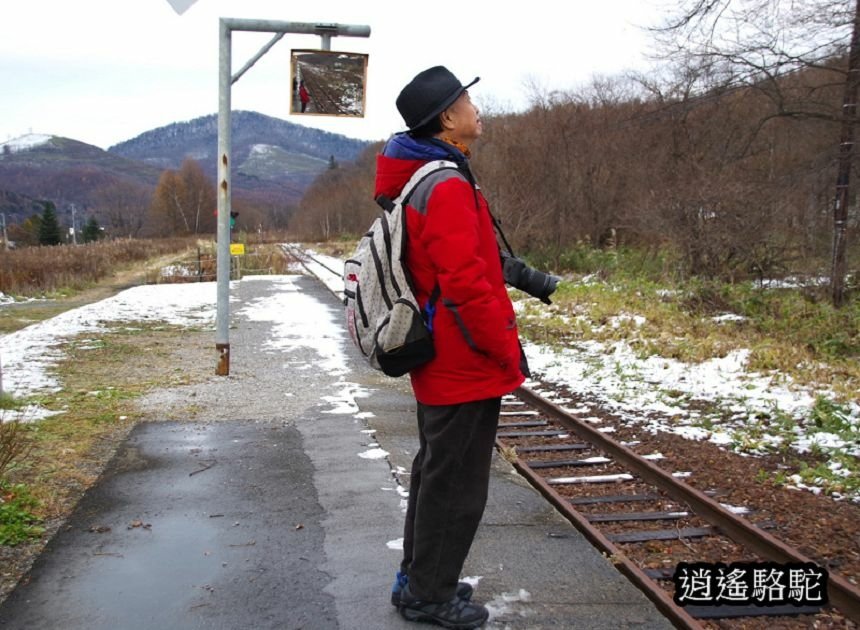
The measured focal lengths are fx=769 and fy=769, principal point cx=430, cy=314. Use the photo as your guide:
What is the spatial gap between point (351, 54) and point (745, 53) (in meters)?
8.87

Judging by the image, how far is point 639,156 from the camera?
2256 cm

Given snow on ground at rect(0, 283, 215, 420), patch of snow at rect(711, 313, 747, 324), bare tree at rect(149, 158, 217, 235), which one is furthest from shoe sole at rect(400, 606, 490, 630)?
bare tree at rect(149, 158, 217, 235)

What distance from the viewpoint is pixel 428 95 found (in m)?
2.99

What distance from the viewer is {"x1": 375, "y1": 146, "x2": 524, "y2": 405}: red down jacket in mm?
2766

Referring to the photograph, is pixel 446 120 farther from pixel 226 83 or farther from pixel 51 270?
pixel 51 270

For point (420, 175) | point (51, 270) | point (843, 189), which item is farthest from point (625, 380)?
point (51, 270)

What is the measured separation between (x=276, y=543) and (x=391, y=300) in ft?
6.11

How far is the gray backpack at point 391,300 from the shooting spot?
292cm

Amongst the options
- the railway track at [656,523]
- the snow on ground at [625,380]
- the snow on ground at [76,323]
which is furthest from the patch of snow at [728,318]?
the snow on ground at [76,323]

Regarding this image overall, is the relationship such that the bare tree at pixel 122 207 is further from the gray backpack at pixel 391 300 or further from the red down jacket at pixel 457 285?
the red down jacket at pixel 457 285

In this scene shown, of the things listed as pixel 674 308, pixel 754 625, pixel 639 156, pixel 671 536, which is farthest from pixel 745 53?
pixel 754 625

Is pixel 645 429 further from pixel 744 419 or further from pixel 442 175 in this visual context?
pixel 442 175

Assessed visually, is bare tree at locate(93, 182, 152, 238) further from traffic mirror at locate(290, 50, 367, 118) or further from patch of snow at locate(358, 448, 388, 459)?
patch of snow at locate(358, 448, 388, 459)

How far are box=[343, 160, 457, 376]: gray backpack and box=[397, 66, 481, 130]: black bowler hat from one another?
21 cm
